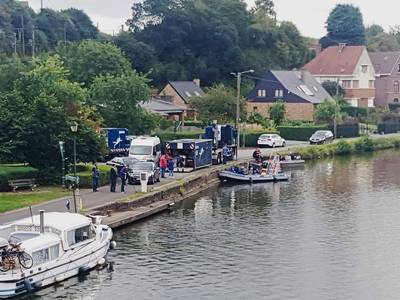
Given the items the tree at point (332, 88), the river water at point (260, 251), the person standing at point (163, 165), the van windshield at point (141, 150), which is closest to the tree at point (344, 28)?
the tree at point (332, 88)

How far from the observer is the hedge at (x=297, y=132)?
96000mm

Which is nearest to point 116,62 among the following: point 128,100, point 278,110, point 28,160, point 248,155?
point 128,100

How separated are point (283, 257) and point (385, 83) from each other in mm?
105221

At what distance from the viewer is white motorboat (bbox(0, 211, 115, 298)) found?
30.2 meters

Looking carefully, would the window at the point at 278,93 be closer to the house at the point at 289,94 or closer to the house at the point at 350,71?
the house at the point at 289,94

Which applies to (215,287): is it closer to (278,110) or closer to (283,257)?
(283,257)

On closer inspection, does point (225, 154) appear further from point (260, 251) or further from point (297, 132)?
point (260, 251)

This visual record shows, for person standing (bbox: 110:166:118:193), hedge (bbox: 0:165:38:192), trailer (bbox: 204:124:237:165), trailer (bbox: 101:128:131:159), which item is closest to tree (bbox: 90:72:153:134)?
trailer (bbox: 204:124:237:165)

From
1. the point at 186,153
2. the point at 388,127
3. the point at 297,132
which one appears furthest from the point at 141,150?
the point at 388,127

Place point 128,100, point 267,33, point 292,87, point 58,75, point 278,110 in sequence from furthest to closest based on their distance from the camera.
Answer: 1. point 267,33
2. point 292,87
3. point 278,110
4. point 128,100
5. point 58,75

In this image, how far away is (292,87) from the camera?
111m

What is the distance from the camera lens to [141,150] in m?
59.6

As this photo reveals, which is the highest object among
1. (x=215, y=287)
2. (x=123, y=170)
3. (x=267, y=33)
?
(x=267, y=33)

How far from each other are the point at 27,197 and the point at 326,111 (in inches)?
2418
